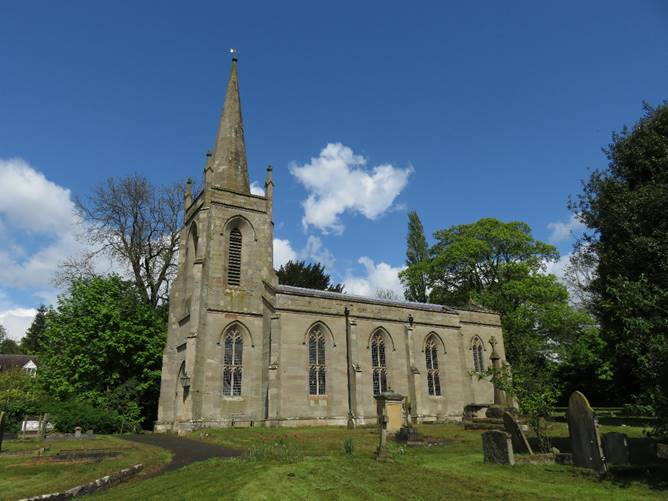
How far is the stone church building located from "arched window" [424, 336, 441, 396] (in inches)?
2.7

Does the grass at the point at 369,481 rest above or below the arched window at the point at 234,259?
below

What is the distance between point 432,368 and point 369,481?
23.7 m

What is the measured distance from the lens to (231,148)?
106 feet

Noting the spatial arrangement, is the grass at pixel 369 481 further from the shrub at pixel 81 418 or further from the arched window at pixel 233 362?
the shrub at pixel 81 418

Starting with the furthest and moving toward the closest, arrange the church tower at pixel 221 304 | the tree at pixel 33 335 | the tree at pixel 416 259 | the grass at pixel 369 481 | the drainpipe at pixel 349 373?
1. the tree at pixel 33 335
2. the tree at pixel 416 259
3. the drainpipe at pixel 349 373
4. the church tower at pixel 221 304
5. the grass at pixel 369 481

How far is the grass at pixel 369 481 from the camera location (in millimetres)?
8564

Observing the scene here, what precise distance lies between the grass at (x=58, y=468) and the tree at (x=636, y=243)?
1275 cm

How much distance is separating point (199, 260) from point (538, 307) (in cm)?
2726

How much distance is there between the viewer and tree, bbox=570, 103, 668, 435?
10.9 m

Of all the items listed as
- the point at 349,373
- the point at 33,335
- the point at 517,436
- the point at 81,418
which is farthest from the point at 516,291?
the point at 33,335

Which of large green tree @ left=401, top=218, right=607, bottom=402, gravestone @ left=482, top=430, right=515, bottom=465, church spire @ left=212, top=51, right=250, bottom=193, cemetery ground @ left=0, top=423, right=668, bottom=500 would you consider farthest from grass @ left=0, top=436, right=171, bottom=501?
large green tree @ left=401, top=218, right=607, bottom=402

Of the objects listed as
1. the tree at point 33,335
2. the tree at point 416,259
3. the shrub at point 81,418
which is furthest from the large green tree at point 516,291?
the tree at point 33,335

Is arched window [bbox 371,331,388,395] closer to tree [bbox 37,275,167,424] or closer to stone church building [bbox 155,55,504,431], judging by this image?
stone church building [bbox 155,55,504,431]

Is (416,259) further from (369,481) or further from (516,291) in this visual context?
(369,481)
